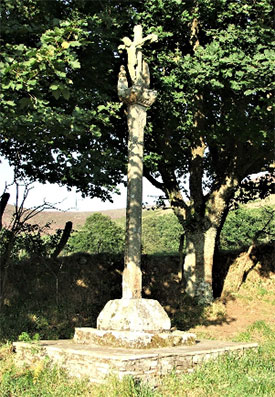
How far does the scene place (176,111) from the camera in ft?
43.0

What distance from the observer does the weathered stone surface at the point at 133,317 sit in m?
8.00

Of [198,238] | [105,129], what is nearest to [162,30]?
[105,129]

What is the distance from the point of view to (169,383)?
670 centimetres

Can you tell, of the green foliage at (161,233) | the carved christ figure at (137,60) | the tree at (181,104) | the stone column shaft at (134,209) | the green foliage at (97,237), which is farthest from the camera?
the green foliage at (161,233)

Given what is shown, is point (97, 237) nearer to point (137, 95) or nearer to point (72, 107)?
point (72, 107)

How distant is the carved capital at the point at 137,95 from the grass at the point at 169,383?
5.08 metres

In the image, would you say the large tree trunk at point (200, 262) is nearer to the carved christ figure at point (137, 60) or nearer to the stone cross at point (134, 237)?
the stone cross at point (134, 237)

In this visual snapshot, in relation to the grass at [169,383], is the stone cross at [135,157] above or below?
above

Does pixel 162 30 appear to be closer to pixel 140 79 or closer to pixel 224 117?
pixel 224 117

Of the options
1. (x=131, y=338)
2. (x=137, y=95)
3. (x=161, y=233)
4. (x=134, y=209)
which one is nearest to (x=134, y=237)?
(x=134, y=209)

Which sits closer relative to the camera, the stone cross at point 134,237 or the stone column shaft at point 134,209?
the stone cross at point 134,237

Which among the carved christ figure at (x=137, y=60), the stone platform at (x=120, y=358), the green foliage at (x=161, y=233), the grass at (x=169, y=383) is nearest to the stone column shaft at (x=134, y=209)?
the carved christ figure at (x=137, y=60)

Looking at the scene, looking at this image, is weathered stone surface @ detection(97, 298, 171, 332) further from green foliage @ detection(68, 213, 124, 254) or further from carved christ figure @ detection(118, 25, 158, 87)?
green foliage @ detection(68, 213, 124, 254)

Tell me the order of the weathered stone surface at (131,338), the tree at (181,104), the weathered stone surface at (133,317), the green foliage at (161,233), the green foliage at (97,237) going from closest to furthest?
the weathered stone surface at (131,338) < the weathered stone surface at (133,317) < the tree at (181,104) < the green foliage at (97,237) < the green foliage at (161,233)
